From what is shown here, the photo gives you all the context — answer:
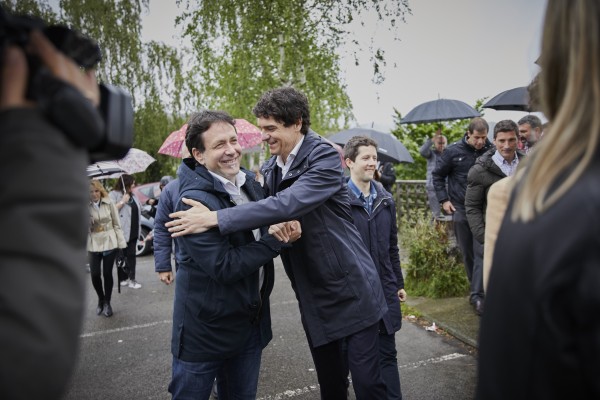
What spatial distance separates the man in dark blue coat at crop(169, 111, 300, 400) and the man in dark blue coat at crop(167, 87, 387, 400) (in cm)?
22

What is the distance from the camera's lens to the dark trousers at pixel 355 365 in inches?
107

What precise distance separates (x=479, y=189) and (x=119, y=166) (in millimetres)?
5900

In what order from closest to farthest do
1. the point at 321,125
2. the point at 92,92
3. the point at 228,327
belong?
the point at 92,92 → the point at 228,327 → the point at 321,125

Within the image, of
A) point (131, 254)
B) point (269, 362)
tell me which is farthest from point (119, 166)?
point (269, 362)

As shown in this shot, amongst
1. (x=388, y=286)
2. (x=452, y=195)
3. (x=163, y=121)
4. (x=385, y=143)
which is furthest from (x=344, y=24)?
(x=163, y=121)

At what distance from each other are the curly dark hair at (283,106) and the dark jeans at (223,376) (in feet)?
3.99

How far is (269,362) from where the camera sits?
15.2 feet

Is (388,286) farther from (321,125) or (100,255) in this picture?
(321,125)

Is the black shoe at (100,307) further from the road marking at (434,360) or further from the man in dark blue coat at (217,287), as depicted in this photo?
the man in dark blue coat at (217,287)

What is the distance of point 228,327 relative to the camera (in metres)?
2.42

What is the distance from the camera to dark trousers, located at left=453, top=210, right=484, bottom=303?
18.2 feet

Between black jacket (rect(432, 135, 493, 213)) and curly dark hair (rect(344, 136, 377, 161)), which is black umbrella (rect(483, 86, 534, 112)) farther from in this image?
curly dark hair (rect(344, 136, 377, 161))

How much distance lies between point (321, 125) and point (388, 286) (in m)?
13.6

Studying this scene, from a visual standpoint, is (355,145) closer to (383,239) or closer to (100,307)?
(383,239)
